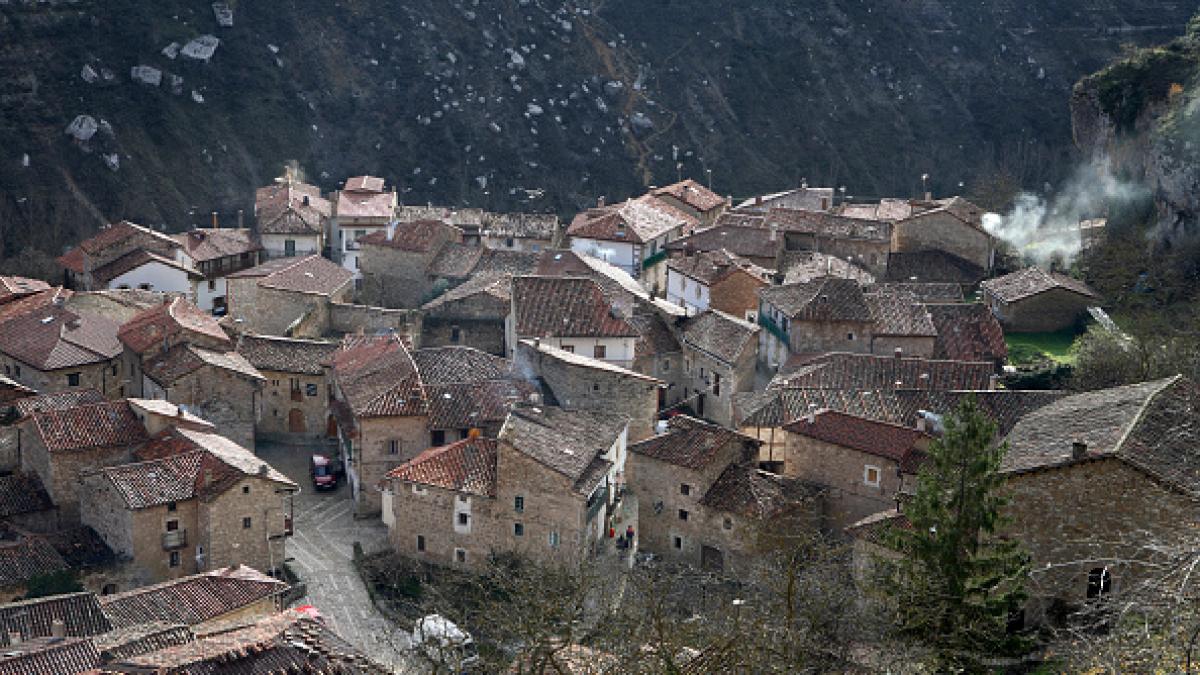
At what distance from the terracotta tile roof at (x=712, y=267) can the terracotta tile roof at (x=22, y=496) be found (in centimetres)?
2766

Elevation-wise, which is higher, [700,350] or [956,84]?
[956,84]

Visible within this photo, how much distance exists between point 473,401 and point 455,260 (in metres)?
18.2

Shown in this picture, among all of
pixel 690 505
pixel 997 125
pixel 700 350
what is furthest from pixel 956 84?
pixel 690 505

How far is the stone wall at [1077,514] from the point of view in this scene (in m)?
30.8

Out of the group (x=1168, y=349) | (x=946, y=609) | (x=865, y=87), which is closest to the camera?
(x=946, y=609)

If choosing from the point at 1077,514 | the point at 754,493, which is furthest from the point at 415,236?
the point at 1077,514

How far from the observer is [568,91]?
323ft

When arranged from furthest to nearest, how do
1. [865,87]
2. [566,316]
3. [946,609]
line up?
[865,87] → [566,316] → [946,609]

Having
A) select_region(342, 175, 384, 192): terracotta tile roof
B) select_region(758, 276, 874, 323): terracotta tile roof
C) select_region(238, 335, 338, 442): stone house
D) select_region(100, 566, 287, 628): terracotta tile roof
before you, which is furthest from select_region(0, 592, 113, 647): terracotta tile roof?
select_region(342, 175, 384, 192): terracotta tile roof

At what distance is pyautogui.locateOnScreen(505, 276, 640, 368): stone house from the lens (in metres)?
51.2

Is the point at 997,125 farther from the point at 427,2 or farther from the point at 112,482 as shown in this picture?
the point at 112,482

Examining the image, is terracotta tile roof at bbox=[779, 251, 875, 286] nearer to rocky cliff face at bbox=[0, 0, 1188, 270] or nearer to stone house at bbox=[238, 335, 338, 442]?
stone house at bbox=[238, 335, 338, 442]

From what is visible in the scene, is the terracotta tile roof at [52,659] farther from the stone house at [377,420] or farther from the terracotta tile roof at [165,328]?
the terracotta tile roof at [165,328]

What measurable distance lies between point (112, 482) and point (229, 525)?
10.9 ft
